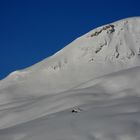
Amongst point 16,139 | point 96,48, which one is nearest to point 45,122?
point 16,139

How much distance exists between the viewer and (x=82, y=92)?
3469 inches

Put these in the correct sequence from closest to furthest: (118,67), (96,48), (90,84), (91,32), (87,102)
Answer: (87,102)
(90,84)
(118,67)
(96,48)
(91,32)

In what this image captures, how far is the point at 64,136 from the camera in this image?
47906 millimetres

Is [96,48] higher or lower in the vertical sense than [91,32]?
lower

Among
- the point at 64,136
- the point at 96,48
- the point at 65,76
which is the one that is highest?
the point at 96,48

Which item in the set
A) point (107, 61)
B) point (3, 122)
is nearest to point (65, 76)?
point (107, 61)

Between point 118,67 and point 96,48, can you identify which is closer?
point 118,67

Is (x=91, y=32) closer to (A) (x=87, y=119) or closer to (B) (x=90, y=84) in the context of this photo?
(B) (x=90, y=84)

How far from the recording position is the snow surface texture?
5131 centimetres

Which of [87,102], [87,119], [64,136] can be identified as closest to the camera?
[64,136]

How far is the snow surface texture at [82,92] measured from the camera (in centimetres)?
5131

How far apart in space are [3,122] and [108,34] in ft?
229

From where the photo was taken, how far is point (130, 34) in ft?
463

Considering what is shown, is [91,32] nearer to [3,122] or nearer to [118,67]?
[118,67]
